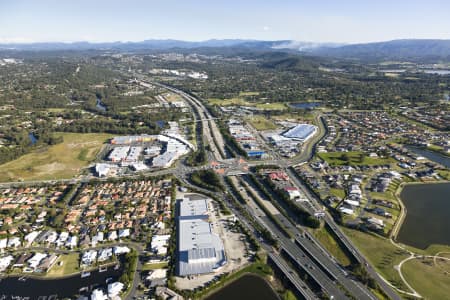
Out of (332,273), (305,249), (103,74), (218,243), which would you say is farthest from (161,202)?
(103,74)

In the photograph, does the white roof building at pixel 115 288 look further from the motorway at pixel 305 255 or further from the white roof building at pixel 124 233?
the white roof building at pixel 124 233

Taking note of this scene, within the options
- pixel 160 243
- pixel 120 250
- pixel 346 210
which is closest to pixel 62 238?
pixel 120 250

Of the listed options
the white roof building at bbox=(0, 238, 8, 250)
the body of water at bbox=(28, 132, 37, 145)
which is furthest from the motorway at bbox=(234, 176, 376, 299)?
the body of water at bbox=(28, 132, 37, 145)

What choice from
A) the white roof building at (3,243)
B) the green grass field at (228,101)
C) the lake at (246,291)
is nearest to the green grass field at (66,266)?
the white roof building at (3,243)

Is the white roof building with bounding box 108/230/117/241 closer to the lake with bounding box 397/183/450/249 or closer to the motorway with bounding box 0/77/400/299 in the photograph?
the motorway with bounding box 0/77/400/299

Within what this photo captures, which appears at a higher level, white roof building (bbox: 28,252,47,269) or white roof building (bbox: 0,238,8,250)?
white roof building (bbox: 0,238,8,250)

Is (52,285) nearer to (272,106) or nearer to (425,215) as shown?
(425,215)
